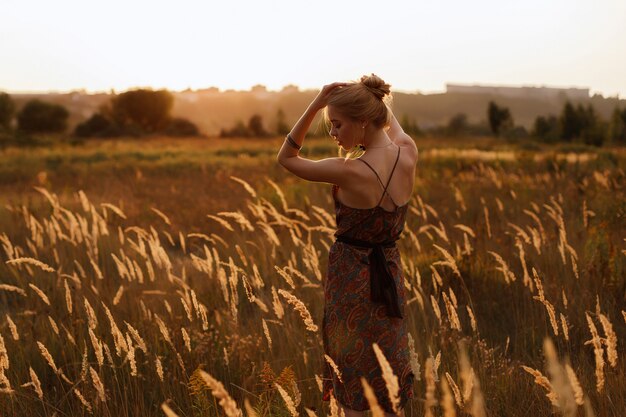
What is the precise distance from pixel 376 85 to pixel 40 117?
258 ft

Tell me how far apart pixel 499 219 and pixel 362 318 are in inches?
229

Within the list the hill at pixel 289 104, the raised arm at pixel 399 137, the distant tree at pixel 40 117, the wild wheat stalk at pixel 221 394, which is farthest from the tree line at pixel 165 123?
the wild wheat stalk at pixel 221 394

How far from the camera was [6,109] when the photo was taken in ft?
234

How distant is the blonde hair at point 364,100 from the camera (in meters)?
2.81

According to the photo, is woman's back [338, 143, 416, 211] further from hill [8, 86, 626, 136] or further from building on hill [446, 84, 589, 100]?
building on hill [446, 84, 589, 100]

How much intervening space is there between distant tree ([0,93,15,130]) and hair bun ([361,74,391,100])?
244ft

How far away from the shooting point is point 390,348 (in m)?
2.99

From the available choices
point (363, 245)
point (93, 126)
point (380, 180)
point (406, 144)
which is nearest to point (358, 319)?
point (363, 245)

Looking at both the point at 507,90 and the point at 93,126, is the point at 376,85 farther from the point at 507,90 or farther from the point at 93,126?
the point at 507,90

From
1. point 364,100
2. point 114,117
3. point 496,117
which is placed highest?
point 364,100

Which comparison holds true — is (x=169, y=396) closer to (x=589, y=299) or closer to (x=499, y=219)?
(x=589, y=299)

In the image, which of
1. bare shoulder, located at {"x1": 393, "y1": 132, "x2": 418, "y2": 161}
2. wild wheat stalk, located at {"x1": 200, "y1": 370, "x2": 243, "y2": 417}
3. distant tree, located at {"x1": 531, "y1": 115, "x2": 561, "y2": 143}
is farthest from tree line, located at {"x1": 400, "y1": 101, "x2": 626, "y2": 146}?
wild wheat stalk, located at {"x1": 200, "y1": 370, "x2": 243, "y2": 417}

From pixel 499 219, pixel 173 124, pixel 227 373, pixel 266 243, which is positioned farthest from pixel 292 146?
pixel 173 124

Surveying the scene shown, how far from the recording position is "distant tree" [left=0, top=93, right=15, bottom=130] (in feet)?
232
